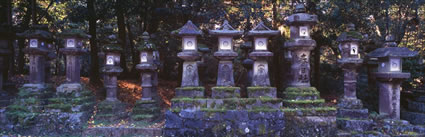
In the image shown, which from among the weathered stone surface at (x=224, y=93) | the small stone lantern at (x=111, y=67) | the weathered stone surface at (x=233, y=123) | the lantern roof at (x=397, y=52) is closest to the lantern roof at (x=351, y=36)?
the lantern roof at (x=397, y=52)

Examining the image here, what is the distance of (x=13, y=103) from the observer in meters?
9.09

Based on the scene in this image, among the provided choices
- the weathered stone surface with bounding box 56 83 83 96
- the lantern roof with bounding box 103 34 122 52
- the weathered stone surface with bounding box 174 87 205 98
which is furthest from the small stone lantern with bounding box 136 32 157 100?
the weathered stone surface with bounding box 56 83 83 96

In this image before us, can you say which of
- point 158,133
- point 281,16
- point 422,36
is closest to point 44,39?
point 158,133

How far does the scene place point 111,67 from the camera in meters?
9.42

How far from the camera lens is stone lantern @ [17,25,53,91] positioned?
9109 mm

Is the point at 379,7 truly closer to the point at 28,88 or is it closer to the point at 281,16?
the point at 281,16

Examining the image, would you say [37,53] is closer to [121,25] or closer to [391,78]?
[121,25]

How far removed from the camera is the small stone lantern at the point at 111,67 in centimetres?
938

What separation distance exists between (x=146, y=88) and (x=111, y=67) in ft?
4.89

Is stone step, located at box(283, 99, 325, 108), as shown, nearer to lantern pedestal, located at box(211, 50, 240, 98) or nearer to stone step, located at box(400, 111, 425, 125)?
lantern pedestal, located at box(211, 50, 240, 98)

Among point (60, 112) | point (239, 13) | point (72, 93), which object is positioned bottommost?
point (60, 112)

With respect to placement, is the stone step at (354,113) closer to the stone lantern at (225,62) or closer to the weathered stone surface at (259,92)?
the weathered stone surface at (259,92)

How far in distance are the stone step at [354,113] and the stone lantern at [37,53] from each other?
1058 centimetres

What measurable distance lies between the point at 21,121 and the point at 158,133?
Result: 4589mm
